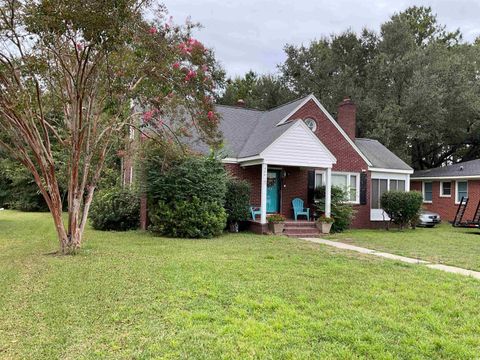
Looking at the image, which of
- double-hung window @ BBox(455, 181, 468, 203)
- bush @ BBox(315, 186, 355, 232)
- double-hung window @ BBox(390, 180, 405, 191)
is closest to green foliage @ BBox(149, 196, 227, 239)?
bush @ BBox(315, 186, 355, 232)

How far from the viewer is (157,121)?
1280 cm

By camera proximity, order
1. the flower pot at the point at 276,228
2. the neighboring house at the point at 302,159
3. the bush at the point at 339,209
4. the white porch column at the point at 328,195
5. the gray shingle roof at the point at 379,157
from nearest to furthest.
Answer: the flower pot at the point at 276,228
the neighboring house at the point at 302,159
the white porch column at the point at 328,195
the bush at the point at 339,209
the gray shingle roof at the point at 379,157

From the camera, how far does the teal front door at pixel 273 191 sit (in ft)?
54.1

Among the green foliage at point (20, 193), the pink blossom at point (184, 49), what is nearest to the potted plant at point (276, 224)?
the pink blossom at point (184, 49)

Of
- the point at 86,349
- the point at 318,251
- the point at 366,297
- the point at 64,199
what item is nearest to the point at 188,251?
the point at 318,251

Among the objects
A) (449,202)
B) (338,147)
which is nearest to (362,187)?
(338,147)

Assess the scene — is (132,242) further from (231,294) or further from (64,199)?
(64,199)

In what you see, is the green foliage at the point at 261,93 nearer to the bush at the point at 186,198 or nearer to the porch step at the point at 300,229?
the porch step at the point at 300,229

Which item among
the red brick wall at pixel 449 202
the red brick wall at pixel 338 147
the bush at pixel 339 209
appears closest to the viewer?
the bush at pixel 339 209

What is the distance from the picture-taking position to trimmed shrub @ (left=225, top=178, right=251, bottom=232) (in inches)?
560

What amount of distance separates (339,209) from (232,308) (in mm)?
11545

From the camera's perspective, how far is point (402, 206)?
16.7 metres

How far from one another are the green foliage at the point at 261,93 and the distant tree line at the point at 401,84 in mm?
81

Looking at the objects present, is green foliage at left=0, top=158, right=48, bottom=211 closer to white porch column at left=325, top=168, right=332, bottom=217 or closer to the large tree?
white porch column at left=325, top=168, right=332, bottom=217
